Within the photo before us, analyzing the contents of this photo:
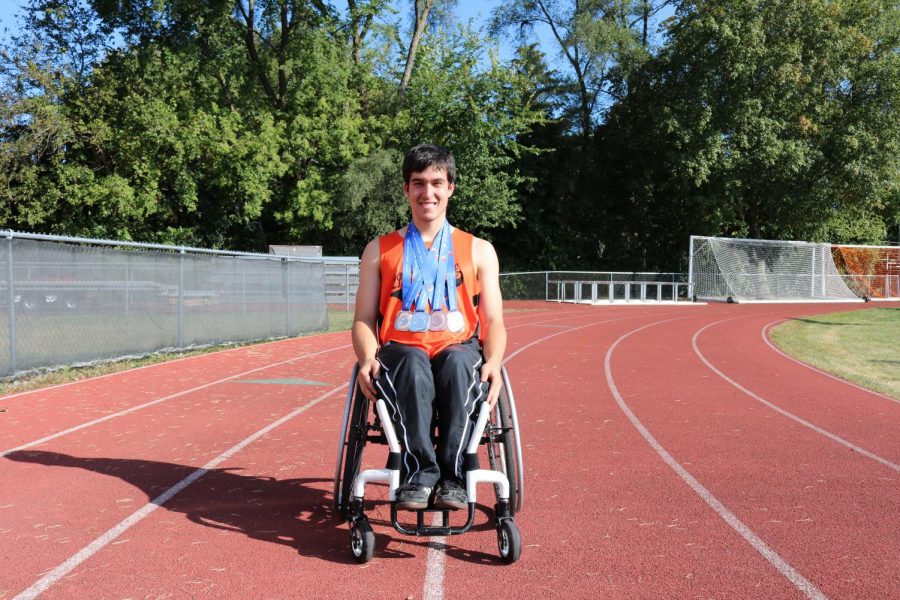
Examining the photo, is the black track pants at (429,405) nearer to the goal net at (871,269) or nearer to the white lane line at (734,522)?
the white lane line at (734,522)

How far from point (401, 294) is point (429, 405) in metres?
0.60

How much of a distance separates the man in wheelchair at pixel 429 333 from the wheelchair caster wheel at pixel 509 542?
0.26 m

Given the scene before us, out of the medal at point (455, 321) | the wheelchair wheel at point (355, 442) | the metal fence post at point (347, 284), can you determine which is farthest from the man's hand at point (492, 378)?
the metal fence post at point (347, 284)

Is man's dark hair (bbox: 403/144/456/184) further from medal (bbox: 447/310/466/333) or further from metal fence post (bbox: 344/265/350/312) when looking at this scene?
metal fence post (bbox: 344/265/350/312)

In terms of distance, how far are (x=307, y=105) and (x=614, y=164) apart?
17048 mm

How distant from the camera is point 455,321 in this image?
12.7 feet

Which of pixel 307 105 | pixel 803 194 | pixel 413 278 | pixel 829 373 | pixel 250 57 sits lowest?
pixel 829 373

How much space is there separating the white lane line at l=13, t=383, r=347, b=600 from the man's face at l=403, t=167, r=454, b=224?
221 cm

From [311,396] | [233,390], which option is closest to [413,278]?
[311,396]

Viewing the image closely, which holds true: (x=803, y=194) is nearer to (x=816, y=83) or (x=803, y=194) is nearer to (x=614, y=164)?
(x=816, y=83)

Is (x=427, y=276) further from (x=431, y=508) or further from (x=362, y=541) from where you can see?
(x=362, y=541)

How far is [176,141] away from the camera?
90.7 ft

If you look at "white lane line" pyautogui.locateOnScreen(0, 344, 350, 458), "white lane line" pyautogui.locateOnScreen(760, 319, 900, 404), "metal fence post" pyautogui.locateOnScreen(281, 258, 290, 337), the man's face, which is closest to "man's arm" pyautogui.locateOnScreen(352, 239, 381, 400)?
the man's face

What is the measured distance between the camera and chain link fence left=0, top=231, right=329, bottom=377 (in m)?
8.75
